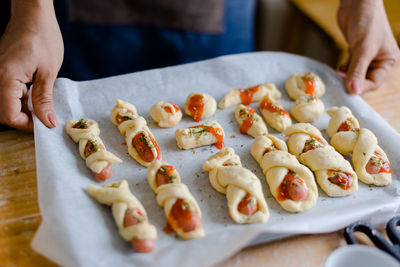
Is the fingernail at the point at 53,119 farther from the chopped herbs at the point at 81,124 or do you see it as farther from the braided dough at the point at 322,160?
the braided dough at the point at 322,160

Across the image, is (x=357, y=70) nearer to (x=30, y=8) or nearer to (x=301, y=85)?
(x=301, y=85)

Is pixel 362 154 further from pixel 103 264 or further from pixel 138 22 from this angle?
pixel 138 22

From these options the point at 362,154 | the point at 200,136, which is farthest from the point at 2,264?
the point at 362,154

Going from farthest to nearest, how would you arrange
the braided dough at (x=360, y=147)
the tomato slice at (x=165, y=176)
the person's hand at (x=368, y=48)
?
the person's hand at (x=368, y=48) < the braided dough at (x=360, y=147) < the tomato slice at (x=165, y=176)

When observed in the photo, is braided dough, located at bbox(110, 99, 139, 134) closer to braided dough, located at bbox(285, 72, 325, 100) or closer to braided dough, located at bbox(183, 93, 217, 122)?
braided dough, located at bbox(183, 93, 217, 122)

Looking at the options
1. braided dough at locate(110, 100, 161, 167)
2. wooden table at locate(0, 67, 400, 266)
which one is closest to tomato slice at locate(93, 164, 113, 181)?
braided dough at locate(110, 100, 161, 167)

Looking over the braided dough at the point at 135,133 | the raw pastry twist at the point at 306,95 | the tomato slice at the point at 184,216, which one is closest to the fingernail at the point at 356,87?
the raw pastry twist at the point at 306,95

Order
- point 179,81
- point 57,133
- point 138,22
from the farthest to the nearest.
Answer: point 138,22 < point 179,81 < point 57,133

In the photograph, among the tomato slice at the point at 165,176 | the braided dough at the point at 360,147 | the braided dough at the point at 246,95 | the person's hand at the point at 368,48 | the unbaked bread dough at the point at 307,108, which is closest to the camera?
the tomato slice at the point at 165,176
